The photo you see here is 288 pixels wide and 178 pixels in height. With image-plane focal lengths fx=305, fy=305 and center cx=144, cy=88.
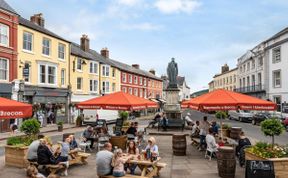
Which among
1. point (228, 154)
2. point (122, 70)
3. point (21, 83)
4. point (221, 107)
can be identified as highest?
point (122, 70)

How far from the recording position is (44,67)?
31.2 m

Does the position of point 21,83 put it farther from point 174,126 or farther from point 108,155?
point 108,155

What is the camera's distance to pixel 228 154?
9.27 metres

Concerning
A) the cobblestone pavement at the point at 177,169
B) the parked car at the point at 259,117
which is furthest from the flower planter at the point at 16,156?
the parked car at the point at 259,117

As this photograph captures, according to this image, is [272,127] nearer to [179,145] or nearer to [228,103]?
[228,103]

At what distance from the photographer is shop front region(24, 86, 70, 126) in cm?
2919

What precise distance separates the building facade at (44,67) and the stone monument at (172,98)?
41.7 feet

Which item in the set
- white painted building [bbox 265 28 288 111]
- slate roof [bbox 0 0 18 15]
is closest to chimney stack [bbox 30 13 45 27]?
slate roof [bbox 0 0 18 15]

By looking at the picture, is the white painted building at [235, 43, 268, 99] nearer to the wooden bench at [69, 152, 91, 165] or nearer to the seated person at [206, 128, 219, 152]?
the seated person at [206, 128, 219, 152]

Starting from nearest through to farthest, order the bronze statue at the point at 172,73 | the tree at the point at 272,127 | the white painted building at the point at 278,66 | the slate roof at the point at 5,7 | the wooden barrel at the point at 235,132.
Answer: the tree at the point at 272,127 → the wooden barrel at the point at 235,132 → the bronze statue at the point at 172,73 → the slate roof at the point at 5,7 → the white painted building at the point at 278,66

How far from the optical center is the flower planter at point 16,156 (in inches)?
430

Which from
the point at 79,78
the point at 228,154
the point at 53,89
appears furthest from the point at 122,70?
the point at 228,154

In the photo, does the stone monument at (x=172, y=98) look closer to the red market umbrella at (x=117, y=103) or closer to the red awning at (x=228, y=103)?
the red market umbrella at (x=117, y=103)

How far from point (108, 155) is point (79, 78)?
103 feet
